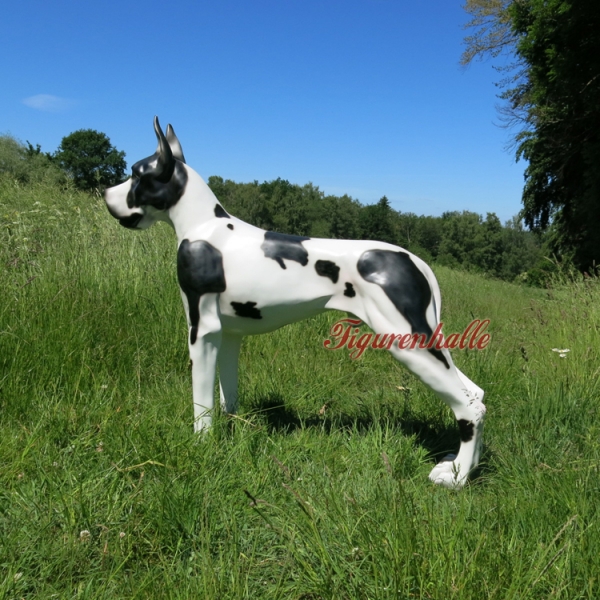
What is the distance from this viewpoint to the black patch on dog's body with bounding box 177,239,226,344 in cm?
262

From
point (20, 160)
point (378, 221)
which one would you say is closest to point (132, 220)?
point (20, 160)

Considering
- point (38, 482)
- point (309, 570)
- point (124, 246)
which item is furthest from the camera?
point (124, 246)

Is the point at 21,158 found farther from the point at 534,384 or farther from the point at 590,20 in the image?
the point at 534,384

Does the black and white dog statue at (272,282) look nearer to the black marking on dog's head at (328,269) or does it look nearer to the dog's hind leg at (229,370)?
the black marking on dog's head at (328,269)

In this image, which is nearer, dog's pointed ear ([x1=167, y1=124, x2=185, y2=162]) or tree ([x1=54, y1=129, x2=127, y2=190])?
dog's pointed ear ([x1=167, y1=124, x2=185, y2=162])

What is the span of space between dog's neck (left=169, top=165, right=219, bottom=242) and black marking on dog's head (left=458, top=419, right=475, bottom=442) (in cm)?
164

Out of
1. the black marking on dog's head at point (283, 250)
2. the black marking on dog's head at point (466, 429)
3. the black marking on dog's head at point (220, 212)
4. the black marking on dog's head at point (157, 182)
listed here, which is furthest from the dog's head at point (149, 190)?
the black marking on dog's head at point (466, 429)

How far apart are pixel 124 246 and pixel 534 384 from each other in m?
4.08

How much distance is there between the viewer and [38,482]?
2.31m

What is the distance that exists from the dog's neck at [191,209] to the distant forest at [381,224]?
4238 cm

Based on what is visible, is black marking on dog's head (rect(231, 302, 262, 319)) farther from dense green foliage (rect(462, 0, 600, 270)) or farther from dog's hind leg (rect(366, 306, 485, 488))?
dense green foliage (rect(462, 0, 600, 270))

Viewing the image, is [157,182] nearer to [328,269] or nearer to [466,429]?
[328,269]

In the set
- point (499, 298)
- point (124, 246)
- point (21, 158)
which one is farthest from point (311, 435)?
point (21, 158)

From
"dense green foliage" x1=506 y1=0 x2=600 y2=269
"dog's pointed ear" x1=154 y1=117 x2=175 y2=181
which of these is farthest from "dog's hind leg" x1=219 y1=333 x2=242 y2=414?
"dense green foliage" x1=506 y1=0 x2=600 y2=269
